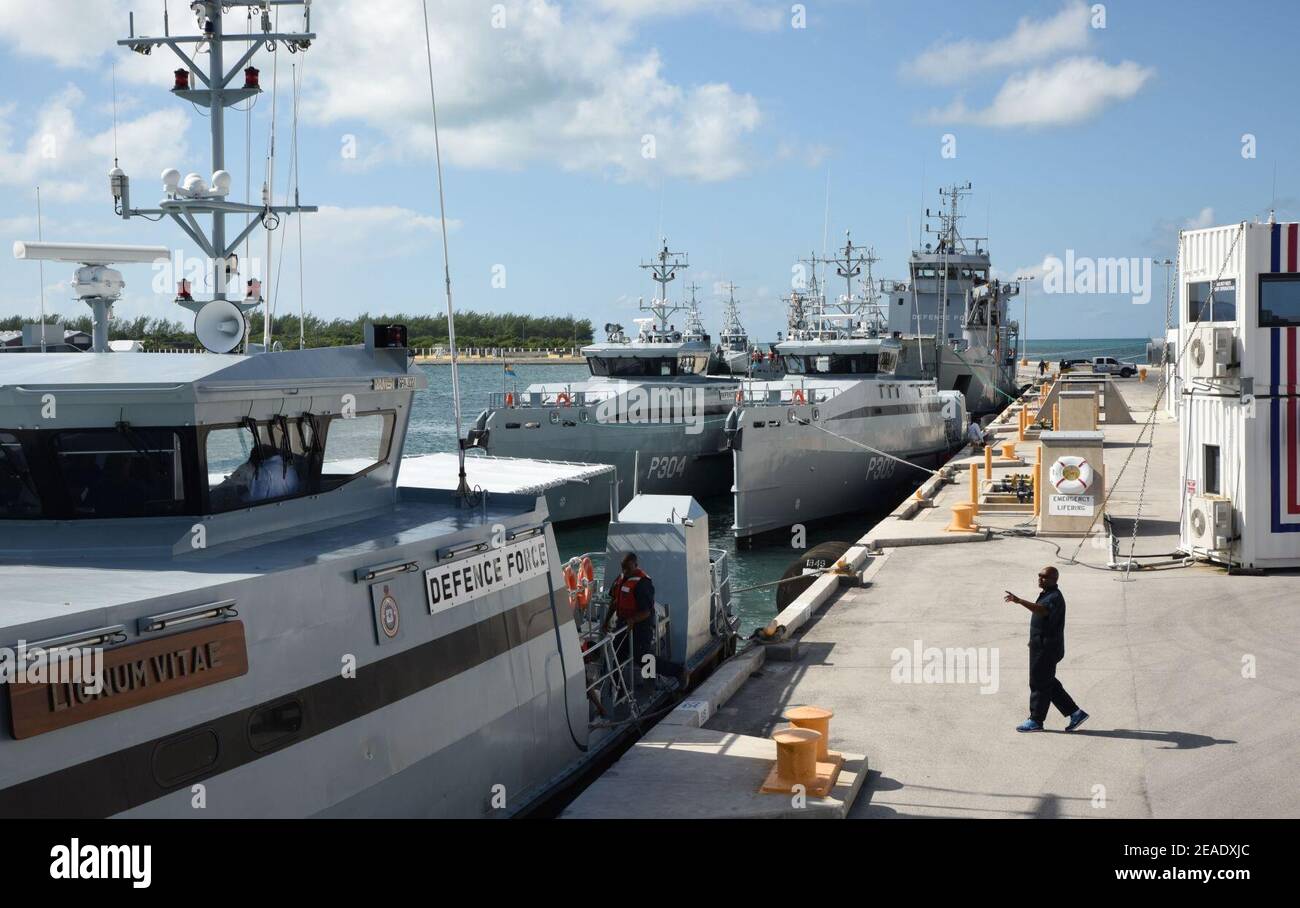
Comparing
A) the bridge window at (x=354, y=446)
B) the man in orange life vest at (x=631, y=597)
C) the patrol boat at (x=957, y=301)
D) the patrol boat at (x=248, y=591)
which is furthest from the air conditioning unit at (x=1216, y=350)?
the patrol boat at (x=957, y=301)

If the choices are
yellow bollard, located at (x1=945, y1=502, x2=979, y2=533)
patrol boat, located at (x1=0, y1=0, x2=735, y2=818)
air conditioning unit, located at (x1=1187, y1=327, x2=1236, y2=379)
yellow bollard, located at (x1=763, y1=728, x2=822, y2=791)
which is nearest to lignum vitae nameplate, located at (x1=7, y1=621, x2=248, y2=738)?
patrol boat, located at (x1=0, y1=0, x2=735, y2=818)

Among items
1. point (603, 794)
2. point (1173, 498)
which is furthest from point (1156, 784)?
point (1173, 498)

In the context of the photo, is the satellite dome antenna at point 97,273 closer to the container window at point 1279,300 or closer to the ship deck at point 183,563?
the ship deck at point 183,563

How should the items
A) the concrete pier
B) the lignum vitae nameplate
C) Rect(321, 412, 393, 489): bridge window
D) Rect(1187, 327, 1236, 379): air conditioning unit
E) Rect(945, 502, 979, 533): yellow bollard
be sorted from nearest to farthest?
the lignum vitae nameplate, Rect(321, 412, 393, 489): bridge window, the concrete pier, Rect(1187, 327, 1236, 379): air conditioning unit, Rect(945, 502, 979, 533): yellow bollard

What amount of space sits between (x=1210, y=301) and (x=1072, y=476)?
4792 mm

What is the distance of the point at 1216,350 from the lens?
1479cm

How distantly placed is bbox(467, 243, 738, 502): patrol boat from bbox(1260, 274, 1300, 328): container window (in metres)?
16.7

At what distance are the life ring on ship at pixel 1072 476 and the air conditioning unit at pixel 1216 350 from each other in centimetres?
434

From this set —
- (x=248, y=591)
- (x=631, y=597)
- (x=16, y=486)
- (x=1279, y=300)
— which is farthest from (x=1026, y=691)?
(x=16, y=486)

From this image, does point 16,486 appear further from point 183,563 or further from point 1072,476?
point 1072,476

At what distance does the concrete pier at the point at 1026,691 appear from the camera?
8586mm

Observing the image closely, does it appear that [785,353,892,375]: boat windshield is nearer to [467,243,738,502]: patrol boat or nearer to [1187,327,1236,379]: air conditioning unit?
[467,243,738,502]: patrol boat

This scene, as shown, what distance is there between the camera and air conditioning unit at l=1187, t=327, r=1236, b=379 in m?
14.8
